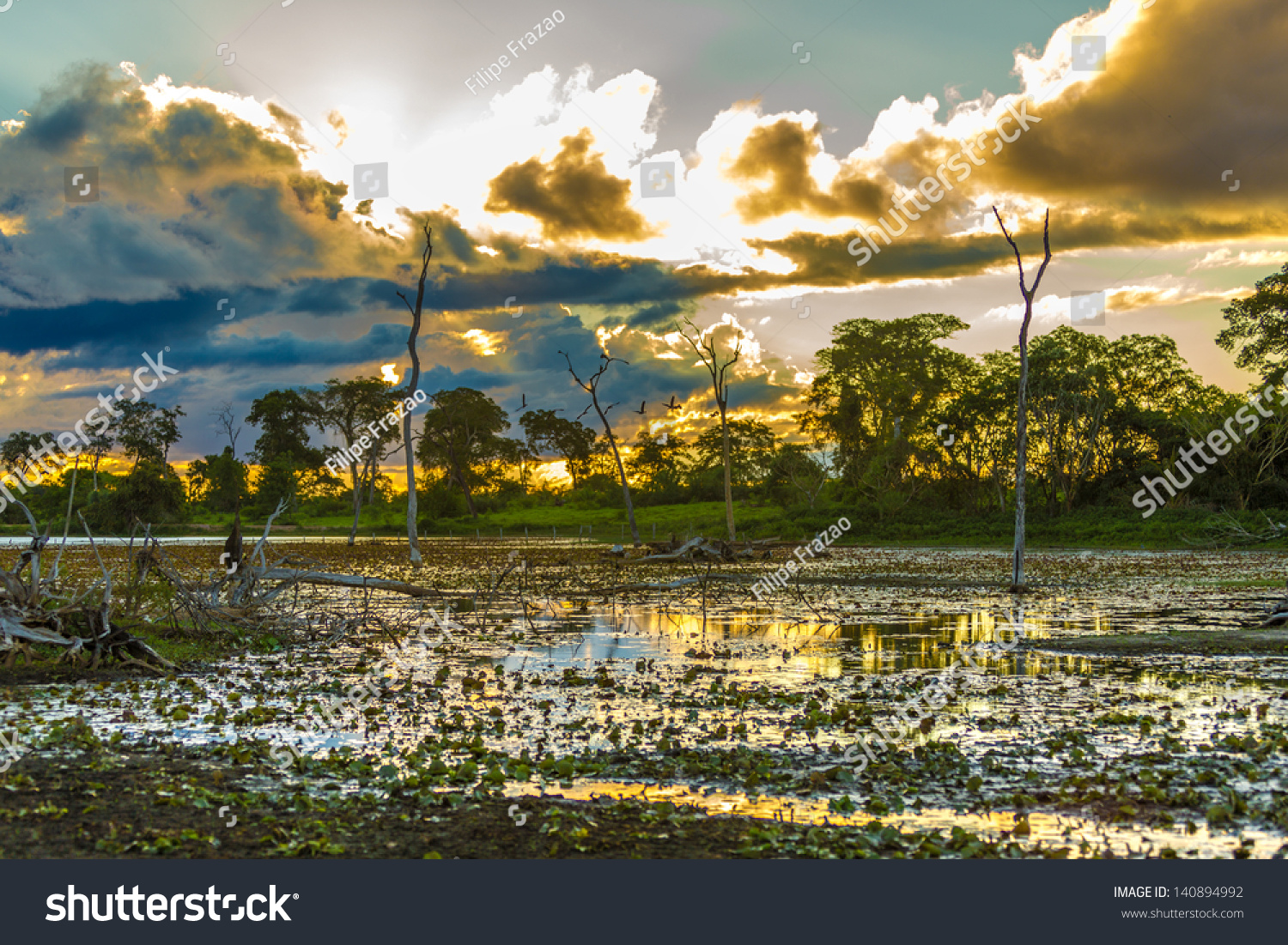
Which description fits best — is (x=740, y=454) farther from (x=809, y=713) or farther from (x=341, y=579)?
(x=809, y=713)

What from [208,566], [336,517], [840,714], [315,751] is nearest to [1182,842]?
[840,714]

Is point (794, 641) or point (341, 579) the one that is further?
point (341, 579)

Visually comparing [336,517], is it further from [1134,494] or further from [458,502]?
[1134,494]

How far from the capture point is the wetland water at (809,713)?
23.4 ft

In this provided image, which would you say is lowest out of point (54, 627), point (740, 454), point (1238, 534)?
point (54, 627)

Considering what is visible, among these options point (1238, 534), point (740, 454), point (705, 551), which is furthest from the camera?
point (740, 454)

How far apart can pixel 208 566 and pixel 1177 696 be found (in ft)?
101

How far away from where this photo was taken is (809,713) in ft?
33.7

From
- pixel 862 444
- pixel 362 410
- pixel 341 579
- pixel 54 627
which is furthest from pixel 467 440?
pixel 54 627

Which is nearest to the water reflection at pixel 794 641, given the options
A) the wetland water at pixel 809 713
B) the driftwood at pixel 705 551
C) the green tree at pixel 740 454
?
the wetland water at pixel 809 713

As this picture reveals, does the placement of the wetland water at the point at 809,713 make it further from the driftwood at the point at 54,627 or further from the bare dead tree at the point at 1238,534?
the bare dead tree at the point at 1238,534

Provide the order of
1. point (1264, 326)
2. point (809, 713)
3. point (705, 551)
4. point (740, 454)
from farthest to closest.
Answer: point (740, 454) < point (1264, 326) < point (705, 551) < point (809, 713)

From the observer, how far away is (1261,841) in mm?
6281

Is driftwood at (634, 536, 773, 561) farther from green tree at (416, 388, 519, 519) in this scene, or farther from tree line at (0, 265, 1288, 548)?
Answer: green tree at (416, 388, 519, 519)
